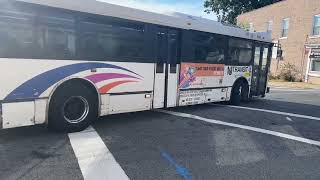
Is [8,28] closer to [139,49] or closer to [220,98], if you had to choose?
[139,49]

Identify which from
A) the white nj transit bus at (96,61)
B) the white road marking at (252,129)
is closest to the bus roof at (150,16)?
the white nj transit bus at (96,61)

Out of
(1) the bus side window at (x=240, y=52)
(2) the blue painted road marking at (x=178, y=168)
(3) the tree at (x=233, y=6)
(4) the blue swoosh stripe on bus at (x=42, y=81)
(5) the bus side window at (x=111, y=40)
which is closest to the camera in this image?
(2) the blue painted road marking at (x=178, y=168)

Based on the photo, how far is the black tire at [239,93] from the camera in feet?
38.5

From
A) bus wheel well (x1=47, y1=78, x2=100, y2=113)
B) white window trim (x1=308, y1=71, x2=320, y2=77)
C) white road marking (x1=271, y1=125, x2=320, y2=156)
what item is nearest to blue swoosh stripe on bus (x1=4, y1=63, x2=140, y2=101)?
bus wheel well (x1=47, y1=78, x2=100, y2=113)

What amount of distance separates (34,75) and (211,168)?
3615 millimetres

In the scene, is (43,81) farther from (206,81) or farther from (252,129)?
(206,81)

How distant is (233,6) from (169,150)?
46.4 metres

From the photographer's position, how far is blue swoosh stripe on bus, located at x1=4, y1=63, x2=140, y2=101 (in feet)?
19.8

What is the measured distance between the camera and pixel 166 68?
8812mm

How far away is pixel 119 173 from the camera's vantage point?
4.81 meters

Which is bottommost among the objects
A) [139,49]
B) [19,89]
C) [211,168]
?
[211,168]

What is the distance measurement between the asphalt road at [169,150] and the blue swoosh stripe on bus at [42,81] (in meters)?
0.86

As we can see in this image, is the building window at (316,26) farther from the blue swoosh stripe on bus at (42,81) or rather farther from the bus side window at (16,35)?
the bus side window at (16,35)

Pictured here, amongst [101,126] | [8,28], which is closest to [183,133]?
[101,126]
